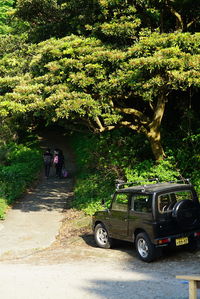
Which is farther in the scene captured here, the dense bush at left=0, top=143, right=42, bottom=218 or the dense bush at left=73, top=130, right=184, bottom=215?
the dense bush at left=0, top=143, right=42, bottom=218

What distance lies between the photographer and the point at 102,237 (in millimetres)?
11570

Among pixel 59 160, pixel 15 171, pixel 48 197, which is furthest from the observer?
pixel 59 160

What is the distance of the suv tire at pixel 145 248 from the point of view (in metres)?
9.49

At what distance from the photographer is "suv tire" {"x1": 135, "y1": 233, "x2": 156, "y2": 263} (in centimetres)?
949

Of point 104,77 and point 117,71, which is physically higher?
point 117,71

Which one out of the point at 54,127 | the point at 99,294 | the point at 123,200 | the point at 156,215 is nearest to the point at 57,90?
the point at 123,200

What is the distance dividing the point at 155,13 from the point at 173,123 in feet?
15.9

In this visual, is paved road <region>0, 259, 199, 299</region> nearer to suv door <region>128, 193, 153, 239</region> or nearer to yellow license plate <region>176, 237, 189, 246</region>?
yellow license plate <region>176, 237, 189, 246</region>

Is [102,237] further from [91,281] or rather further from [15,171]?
[15,171]

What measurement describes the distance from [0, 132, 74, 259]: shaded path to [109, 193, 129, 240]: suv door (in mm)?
2820

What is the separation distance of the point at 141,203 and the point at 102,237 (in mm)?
2199

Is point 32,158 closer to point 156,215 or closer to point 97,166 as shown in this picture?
point 97,166

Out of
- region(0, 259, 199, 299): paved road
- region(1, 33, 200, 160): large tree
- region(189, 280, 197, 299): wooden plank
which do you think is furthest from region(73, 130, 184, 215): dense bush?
region(189, 280, 197, 299): wooden plank

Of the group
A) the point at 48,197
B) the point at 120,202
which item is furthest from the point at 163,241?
the point at 48,197
